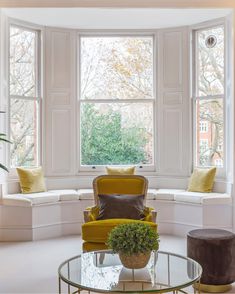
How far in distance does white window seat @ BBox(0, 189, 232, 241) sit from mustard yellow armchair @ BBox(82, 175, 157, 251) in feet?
4.17

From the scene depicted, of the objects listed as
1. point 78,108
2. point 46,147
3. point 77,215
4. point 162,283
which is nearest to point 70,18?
point 78,108

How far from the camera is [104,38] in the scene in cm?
697

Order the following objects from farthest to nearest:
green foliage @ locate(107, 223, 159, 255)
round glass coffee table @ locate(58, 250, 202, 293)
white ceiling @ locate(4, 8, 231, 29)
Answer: white ceiling @ locate(4, 8, 231, 29) → green foliage @ locate(107, 223, 159, 255) → round glass coffee table @ locate(58, 250, 202, 293)

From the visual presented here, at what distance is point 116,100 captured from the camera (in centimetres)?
696

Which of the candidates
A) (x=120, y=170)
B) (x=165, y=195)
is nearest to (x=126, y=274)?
(x=165, y=195)

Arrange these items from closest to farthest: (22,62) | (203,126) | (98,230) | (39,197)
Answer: (98,230) → (39,197) → (22,62) → (203,126)

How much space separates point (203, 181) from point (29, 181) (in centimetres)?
251

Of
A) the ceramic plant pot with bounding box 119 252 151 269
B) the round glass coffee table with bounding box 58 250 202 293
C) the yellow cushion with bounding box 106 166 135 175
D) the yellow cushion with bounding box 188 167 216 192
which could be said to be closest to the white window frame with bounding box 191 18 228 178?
the yellow cushion with bounding box 188 167 216 192

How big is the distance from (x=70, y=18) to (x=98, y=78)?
1072 millimetres

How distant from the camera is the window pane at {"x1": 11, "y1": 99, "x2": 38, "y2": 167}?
21.2 ft

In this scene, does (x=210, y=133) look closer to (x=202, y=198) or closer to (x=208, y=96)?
(x=208, y=96)
